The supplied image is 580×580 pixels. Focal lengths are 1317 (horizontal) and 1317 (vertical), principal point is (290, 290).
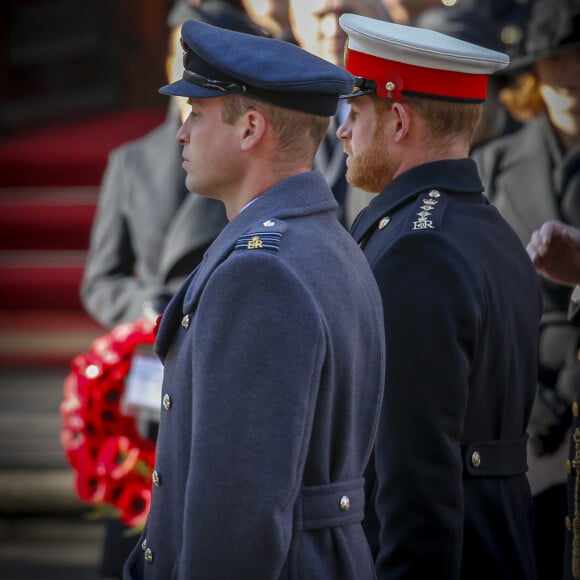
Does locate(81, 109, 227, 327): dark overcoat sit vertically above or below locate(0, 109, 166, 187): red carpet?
above

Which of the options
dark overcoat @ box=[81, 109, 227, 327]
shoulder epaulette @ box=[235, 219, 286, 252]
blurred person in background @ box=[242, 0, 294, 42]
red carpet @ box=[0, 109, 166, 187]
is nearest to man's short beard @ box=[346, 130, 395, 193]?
shoulder epaulette @ box=[235, 219, 286, 252]

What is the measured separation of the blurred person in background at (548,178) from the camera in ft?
11.9

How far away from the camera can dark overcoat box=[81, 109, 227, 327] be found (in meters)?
3.97

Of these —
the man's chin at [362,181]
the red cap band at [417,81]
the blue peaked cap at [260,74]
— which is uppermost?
the blue peaked cap at [260,74]

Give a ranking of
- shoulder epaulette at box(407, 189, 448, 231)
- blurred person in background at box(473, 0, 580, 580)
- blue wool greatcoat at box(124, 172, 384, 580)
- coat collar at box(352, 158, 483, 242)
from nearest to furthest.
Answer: blue wool greatcoat at box(124, 172, 384, 580), shoulder epaulette at box(407, 189, 448, 231), coat collar at box(352, 158, 483, 242), blurred person in background at box(473, 0, 580, 580)

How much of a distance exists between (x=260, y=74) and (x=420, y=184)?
634 millimetres

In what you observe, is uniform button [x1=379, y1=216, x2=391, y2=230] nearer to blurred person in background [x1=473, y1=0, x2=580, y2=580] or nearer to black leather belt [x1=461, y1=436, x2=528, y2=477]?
black leather belt [x1=461, y1=436, x2=528, y2=477]

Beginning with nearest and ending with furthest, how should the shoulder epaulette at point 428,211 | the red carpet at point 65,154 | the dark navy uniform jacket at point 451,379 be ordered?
the dark navy uniform jacket at point 451,379
the shoulder epaulette at point 428,211
the red carpet at point 65,154

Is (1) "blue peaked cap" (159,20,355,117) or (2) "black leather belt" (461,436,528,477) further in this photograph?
(2) "black leather belt" (461,436,528,477)

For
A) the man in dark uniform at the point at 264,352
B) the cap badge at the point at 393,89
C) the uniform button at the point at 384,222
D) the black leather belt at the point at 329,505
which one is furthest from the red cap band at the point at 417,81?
the black leather belt at the point at 329,505

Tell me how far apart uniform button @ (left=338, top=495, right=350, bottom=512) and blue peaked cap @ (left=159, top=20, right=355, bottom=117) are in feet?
1.90

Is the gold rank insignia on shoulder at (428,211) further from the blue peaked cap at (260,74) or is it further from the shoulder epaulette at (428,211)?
the blue peaked cap at (260,74)

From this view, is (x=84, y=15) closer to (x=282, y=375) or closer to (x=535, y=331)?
(x=535, y=331)

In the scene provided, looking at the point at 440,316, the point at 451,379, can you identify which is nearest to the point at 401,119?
the point at 440,316
